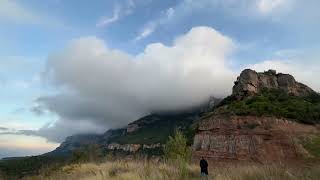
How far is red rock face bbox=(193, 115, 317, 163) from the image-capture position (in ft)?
242

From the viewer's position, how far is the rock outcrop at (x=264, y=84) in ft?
384

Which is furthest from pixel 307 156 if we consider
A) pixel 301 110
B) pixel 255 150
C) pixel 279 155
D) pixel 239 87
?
Result: pixel 239 87

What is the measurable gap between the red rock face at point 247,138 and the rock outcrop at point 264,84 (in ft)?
99.3

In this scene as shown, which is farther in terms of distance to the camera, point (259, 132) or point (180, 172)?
point (259, 132)

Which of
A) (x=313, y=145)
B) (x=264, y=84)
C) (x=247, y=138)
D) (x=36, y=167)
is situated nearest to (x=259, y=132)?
(x=247, y=138)

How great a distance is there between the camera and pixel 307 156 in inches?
2707

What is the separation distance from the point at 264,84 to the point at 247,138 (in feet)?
152

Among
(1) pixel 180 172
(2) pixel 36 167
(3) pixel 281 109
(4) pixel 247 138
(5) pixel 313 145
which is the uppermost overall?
(3) pixel 281 109

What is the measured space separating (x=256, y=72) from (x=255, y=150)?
169 ft

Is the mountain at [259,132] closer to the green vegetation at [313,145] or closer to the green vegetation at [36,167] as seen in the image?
the green vegetation at [313,145]

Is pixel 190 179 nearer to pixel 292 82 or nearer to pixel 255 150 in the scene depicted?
pixel 255 150

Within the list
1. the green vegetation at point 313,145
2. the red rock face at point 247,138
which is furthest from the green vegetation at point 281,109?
the green vegetation at point 313,145

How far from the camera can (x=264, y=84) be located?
122 meters

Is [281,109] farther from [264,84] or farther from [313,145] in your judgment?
[264,84]
